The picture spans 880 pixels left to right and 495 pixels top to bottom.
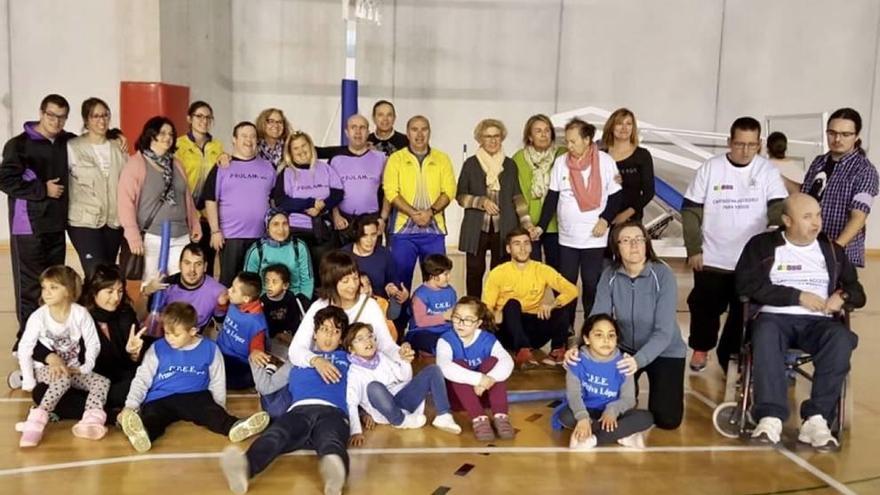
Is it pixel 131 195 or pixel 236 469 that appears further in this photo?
pixel 131 195

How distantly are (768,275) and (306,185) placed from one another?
107 inches

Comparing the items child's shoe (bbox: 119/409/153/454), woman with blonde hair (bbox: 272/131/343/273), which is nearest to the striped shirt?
woman with blonde hair (bbox: 272/131/343/273)

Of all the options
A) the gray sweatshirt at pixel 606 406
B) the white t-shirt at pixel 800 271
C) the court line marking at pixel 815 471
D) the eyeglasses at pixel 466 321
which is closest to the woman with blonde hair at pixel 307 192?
the eyeglasses at pixel 466 321

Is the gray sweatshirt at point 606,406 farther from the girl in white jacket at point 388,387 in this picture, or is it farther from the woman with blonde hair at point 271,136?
the woman with blonde hair at point 271,136

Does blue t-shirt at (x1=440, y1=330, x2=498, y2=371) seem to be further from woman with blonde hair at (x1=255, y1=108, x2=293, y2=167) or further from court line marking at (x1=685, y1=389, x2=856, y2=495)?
woman with blonde hair at (x1=255, y1=108, x2=293, y2=167)

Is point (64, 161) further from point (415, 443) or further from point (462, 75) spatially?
point (462, 75)

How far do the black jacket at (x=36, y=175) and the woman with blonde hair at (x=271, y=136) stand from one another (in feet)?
3.90

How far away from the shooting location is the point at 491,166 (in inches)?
205

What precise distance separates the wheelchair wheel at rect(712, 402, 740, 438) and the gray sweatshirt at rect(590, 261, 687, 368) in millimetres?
317

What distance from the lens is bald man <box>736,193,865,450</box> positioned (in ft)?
11.8

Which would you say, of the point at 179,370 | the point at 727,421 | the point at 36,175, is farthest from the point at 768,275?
the point at 36,175

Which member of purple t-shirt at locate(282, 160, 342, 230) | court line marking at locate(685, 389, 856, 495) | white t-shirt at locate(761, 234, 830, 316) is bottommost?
court line marking at locate(685, 389, 856, 495)

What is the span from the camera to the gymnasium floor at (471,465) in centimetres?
308

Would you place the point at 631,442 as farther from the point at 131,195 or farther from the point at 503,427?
the point at 131,195
